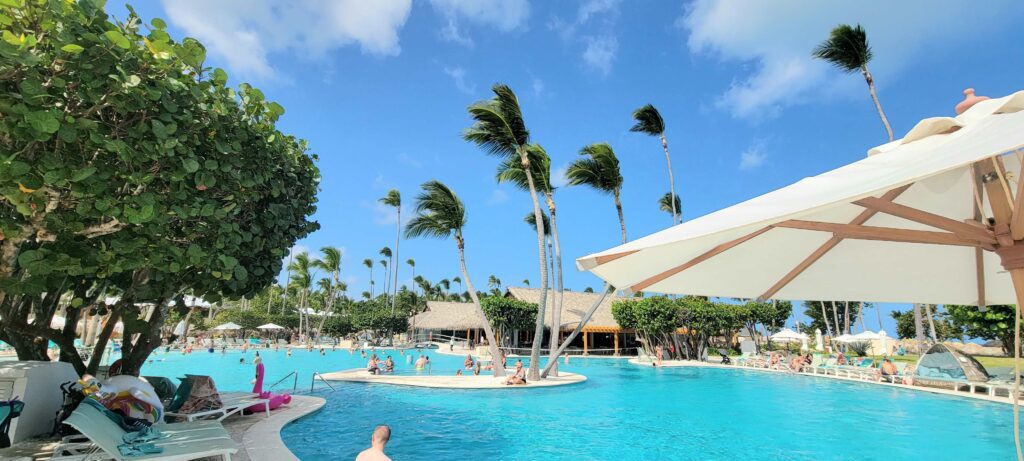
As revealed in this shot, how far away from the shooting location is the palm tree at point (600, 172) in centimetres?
1889

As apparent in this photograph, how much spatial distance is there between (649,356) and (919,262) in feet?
93.1

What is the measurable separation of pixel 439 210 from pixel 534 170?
3878mm

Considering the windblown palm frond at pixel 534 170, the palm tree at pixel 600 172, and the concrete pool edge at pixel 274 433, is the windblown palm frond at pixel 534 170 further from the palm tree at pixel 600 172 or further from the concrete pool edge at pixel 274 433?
the concrete pool edge at pixel 274 433

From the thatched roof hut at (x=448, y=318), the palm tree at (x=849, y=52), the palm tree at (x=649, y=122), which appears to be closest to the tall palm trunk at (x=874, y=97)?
the palm tree at (x=849, y=52)

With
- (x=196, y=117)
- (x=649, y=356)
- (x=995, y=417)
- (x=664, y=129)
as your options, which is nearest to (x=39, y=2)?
(x=196, y=117)

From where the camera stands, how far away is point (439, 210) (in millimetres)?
18000

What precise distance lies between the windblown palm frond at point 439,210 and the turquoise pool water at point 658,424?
6.07 meters

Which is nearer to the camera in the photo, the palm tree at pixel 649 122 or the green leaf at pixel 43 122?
the green leaf at pixel 43 122

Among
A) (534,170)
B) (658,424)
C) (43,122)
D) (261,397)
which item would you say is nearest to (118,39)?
(43,122)

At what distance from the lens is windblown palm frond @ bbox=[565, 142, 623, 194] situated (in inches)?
743

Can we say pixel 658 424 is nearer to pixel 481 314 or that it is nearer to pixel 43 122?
pixel 481 314

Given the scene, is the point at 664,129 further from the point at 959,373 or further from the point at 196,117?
the point at 196,117

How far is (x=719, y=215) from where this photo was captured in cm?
256

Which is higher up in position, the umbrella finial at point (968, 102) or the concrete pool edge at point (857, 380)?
the umbrella finial at point (968, 102)
